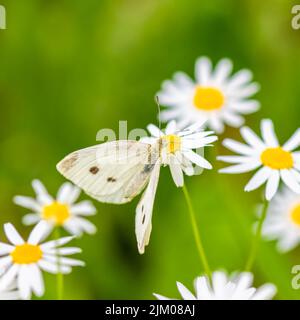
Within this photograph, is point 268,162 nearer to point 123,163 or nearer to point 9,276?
point 123,163

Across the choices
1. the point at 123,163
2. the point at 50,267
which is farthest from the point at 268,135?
the point at 50,267

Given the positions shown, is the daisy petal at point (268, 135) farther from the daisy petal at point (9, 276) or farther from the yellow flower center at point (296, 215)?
the daisy petal at point (9, 276)

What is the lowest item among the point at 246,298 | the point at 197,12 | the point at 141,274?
the point at 246,298

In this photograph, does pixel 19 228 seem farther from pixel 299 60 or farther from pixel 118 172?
pixel 299 60

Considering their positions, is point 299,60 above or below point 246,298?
above

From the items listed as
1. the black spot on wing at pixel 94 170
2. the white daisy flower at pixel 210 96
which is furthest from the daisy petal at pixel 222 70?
the black spot on wing at pixel 94 170

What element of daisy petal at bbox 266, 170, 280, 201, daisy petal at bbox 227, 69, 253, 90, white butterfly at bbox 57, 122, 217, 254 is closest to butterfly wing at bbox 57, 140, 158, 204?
white butterfly at bbox 57, 122, 217, 254
